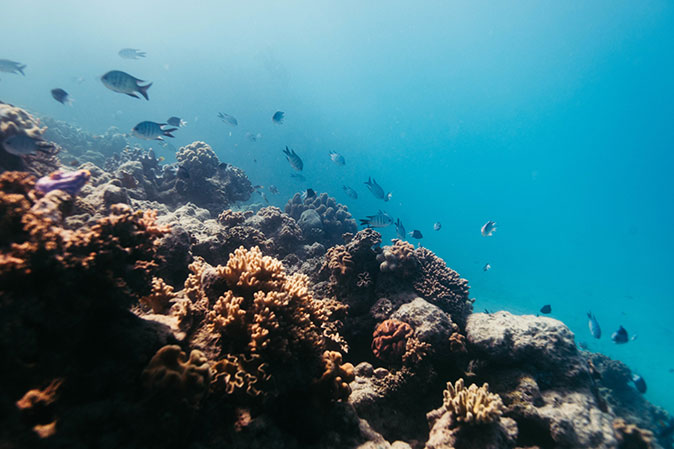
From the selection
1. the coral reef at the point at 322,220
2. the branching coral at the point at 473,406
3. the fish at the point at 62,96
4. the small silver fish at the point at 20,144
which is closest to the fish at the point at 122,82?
the small silver fish at the point at 20,144

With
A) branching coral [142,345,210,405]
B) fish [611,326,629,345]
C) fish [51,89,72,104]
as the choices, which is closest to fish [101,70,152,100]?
fish [51,89,72,104]

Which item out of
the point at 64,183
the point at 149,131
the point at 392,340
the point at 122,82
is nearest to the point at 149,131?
the point at 149,131

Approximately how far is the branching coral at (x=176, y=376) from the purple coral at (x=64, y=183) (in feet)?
6.56

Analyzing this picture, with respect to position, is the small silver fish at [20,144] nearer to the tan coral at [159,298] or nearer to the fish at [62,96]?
the tan coral at [159,298]

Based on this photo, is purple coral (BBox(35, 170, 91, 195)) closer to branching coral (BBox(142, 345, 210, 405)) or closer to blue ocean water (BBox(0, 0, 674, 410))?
branching coral (BBox(142, 345, 210, 405))

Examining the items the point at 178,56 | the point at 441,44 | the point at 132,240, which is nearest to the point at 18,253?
the point at 132,240

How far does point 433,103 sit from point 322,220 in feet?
421

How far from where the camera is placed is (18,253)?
1881 millimetres

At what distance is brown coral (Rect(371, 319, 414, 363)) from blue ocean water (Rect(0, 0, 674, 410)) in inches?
1518

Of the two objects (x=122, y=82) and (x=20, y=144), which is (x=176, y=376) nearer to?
(x=20, y=144)

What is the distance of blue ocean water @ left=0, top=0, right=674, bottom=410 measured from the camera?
6556cm

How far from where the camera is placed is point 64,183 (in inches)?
107

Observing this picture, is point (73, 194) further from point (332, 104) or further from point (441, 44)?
point (332, 104)

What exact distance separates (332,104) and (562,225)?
113 metres
